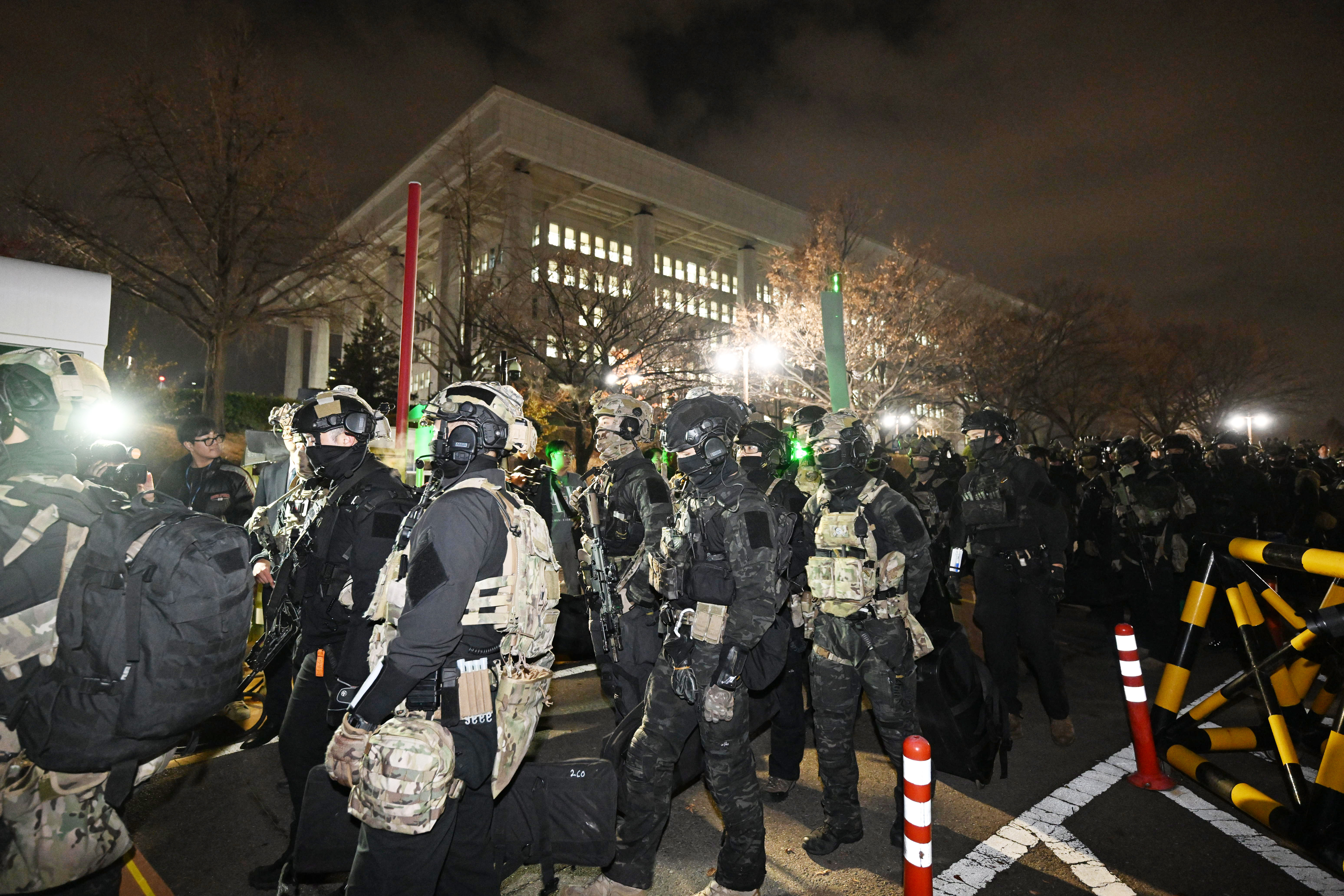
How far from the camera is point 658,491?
13.6ft

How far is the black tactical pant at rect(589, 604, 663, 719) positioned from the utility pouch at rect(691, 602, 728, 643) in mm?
1220

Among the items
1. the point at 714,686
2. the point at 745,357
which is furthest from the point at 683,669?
the point at 745,357

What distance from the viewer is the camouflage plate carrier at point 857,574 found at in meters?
3.89

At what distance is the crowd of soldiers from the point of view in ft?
7.61

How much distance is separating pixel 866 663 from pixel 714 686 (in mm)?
1146

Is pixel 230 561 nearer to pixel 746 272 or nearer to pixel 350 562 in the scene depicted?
pixel 350 562

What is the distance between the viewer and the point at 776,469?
22.7 feet

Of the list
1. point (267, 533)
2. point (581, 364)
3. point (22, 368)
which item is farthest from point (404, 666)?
point (581, 364)

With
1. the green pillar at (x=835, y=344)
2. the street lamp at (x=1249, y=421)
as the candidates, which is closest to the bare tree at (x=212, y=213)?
the green pillar at (x=835, y=344)

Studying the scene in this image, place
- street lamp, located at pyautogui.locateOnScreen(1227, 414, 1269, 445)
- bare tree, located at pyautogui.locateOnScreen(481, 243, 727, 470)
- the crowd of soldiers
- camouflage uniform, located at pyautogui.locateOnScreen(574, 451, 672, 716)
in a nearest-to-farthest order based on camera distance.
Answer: the crowd of soldiers
camouflage uniform, located at pyautogui.locateOnScreen(574, 451, 672, 716)
bare tree, located at pyautogui.locateOnScreen(481, 243, 727, 470)
street lamp, located at pyautogui.locateOnScreen(1227, 414, 1269, 445)

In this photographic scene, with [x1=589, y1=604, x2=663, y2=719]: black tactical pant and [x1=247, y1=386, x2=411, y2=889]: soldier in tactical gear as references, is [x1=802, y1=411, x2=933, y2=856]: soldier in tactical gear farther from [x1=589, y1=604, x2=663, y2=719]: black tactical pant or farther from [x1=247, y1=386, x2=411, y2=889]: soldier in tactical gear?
[x1=247, y1=386, x2=411, y2=889]: soldier in tactical gear

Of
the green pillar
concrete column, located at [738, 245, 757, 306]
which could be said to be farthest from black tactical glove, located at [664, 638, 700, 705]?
concrete column, located at [738, 245, 757, 306]

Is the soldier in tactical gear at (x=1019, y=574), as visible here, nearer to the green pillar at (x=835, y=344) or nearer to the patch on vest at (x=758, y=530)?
the patch on vest at (x=758, y=530)

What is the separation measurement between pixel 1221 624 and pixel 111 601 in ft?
33.3
